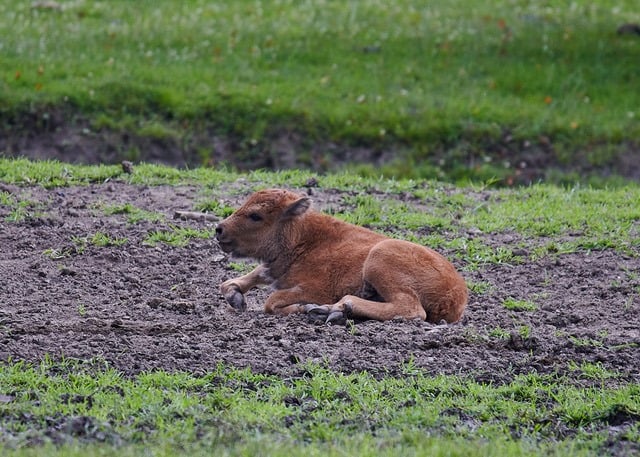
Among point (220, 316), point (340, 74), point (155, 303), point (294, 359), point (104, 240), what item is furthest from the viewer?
point (340, 74)

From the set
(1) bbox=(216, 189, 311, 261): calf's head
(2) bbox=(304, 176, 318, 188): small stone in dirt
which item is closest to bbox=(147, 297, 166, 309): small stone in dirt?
(1) bbox=(216, 189, 311, 261): calf's head

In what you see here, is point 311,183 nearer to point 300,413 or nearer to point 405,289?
point 405,289

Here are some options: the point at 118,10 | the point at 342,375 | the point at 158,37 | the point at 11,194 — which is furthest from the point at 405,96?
the point at 342,375

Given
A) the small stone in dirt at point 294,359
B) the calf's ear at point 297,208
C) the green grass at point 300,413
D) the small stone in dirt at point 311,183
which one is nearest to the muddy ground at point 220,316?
the small stone in dirt at point 294,359

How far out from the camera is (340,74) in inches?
766

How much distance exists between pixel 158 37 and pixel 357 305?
13.2m

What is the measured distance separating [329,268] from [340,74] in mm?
10991

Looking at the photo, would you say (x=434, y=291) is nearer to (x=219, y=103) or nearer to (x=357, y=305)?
(x=357, y=305)

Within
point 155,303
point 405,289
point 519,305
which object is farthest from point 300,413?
point 519,305

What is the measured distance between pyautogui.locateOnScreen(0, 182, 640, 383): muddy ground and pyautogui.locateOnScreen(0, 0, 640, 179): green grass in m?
5.77

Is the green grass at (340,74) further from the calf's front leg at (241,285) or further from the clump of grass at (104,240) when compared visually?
the calf's front leg at (241,285)

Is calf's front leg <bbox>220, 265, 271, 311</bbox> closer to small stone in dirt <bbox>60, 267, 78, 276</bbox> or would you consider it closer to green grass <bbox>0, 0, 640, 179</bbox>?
small stone in dirt <bbox>60, 267, 78, 276</bbox>

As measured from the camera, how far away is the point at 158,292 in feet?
30.8

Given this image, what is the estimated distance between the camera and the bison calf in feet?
27.8
